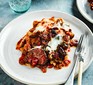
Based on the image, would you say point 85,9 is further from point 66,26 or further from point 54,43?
point 54,43

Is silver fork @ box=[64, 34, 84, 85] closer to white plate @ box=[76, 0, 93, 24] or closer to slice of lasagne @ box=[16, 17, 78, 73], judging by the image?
slice of lasagne @ box=[16, 17, 78, 73]

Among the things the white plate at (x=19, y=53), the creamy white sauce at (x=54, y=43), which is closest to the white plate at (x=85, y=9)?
the white plate at (x=19, y=53)

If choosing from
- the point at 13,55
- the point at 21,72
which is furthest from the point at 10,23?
the point at 21,72

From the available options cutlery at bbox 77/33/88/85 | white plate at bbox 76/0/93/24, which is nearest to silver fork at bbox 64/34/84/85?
cutlery at bbox 77/33/88/85

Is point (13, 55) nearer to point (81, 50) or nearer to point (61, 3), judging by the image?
point (81, 50)

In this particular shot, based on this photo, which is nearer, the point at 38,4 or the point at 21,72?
the point at 21,72

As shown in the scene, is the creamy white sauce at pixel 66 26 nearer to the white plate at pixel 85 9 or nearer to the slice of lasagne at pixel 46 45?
the slice of lasagne at pixel 46 45
